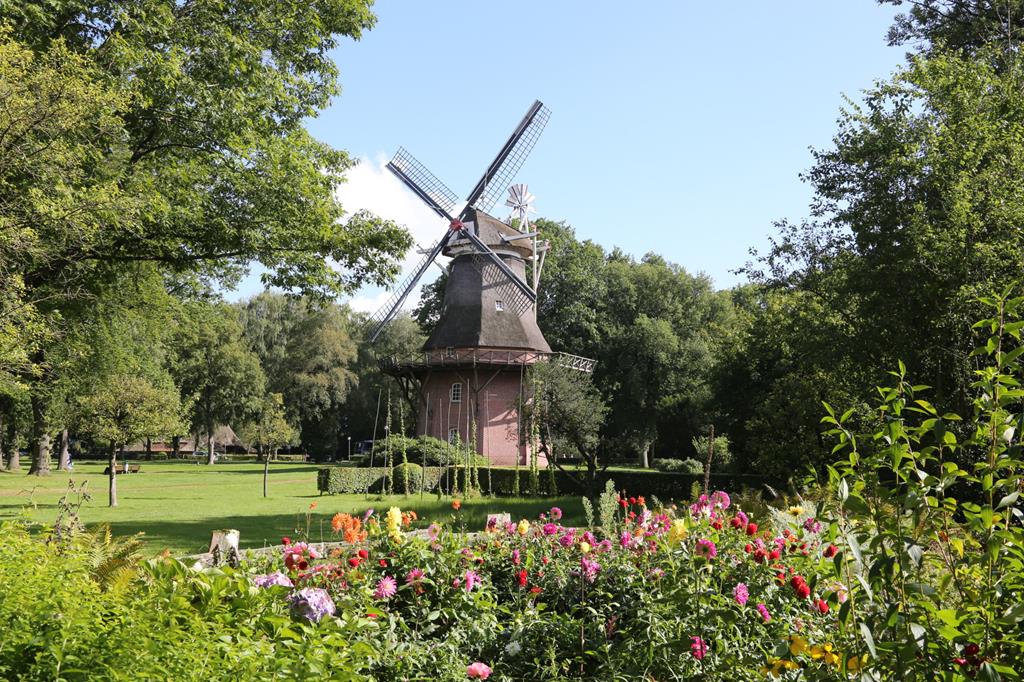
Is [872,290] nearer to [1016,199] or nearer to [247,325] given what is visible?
[1016,199]

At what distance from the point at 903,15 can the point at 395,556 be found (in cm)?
2342

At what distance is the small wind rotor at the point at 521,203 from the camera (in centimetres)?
3822

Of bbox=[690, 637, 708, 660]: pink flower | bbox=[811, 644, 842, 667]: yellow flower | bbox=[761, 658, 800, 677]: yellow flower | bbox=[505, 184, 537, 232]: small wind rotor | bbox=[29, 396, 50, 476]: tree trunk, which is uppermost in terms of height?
bbox=[505, 184, 537, 232]: small wind rotor

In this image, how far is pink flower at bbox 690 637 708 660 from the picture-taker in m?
3.81

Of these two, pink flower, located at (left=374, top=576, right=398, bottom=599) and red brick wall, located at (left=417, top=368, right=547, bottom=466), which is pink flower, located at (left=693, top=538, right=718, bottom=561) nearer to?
pink flower, located at (left=374, top=576, right=398, bottom=599)

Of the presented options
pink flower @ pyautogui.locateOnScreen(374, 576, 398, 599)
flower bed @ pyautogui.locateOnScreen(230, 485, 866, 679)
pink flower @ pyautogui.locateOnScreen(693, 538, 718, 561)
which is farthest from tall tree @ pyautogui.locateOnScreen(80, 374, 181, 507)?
pink flower @ pyautogui.locateOnScreen(693, 538, 718, 561)

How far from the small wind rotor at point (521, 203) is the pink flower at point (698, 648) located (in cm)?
3482

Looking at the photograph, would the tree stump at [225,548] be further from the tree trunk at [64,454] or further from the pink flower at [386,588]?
the tree trunk at [64,454]

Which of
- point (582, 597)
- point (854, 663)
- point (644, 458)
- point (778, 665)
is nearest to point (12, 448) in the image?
point (644, 458)

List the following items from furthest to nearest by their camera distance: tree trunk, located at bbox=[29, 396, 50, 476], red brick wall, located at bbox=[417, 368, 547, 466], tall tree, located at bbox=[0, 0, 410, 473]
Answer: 1. red brick wall, located at bbox=[417, 368, 547, 466]
2. tree trunk, located at bbox=[29, 396, 50, 476]
3. tall tree, located at bbox=[0, 0, 410, 473]

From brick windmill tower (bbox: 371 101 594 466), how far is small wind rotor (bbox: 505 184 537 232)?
0.28 meters

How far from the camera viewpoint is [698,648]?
3.88 metres

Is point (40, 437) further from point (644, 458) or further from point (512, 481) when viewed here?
point (644, 458)

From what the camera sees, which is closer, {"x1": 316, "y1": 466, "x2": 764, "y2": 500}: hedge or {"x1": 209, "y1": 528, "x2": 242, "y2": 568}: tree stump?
{"x1": 209, "y1": 528, "x2": 242, "y2": 568}: tree stump
